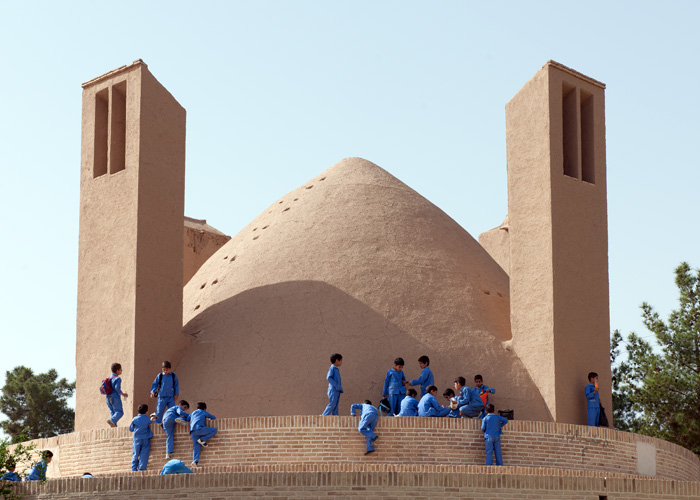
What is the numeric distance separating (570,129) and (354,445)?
5.26m

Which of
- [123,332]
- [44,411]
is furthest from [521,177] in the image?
[44,411]

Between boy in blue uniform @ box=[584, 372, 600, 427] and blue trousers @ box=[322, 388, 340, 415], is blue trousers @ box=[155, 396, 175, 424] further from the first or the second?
boy in blue uniform @ box=[584, 372, 600, 427]

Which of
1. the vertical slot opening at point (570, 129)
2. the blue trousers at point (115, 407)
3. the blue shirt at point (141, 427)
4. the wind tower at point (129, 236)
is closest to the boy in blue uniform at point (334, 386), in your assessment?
the blue shirt at point (141, 427)

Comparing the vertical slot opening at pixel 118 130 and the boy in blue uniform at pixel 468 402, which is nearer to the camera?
the boy in blue uniform at pixel 468 402

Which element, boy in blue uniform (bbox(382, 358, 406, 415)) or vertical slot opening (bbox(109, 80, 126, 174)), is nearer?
boy in blue uniform (bbox(382, 358, 406, 415))

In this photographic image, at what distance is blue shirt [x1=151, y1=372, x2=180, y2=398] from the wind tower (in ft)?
1.63

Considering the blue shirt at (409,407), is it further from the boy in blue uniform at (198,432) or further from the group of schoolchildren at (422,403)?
the boy in blue uniform at (198,432)

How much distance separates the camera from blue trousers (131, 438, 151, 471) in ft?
37.6

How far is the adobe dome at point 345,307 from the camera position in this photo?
42.8ft

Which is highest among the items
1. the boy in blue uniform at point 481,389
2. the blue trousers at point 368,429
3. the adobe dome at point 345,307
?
the adobe dome at point 345,307

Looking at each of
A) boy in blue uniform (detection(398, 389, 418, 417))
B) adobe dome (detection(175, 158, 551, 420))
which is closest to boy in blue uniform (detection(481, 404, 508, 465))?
boy in blue uniform (detection(398, 389, 418, 417))

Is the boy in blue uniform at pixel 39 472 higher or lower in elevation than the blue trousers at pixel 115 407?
lower

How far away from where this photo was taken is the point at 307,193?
16328 mm

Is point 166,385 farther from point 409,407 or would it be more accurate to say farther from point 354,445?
point 409,407
